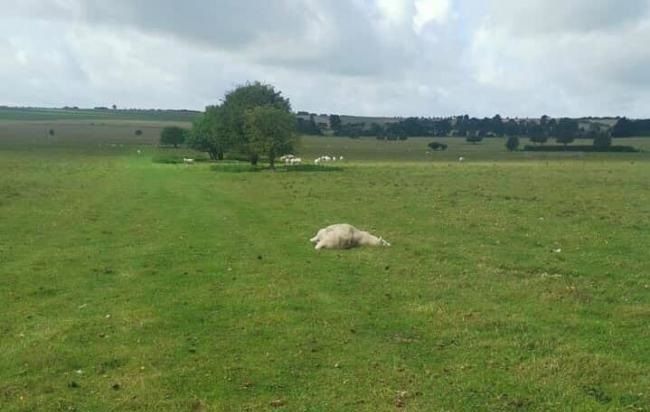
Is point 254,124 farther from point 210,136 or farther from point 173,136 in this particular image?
point 173,136

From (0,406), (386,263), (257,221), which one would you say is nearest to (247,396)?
(0,406)

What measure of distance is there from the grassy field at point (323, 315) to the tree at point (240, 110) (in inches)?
2085

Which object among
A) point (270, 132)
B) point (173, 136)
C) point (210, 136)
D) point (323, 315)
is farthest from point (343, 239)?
point (173, 136)

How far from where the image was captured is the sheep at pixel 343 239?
21125 mm

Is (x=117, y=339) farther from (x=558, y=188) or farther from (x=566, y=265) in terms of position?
(x=558, y=188)

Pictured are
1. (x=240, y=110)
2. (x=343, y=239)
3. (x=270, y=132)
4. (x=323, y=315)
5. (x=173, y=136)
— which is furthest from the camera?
(x=173, y=136)

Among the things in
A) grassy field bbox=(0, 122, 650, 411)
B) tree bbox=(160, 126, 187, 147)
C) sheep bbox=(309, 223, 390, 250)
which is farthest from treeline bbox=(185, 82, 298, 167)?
tree bbox=(160, 126, 187, 147)

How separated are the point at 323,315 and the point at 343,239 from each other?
26.0 ft

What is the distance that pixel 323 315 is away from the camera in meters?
13.3

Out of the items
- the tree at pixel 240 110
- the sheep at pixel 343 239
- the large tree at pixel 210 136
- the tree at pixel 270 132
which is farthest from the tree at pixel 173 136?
the sheep at pixel 343 239

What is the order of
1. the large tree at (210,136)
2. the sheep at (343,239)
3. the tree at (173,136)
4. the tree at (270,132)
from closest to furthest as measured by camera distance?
the sheep at (343,239) → the tree at (270,132) → the large tree at (210,136) → the tree at (173,136)

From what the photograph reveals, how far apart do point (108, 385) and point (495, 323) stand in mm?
6905

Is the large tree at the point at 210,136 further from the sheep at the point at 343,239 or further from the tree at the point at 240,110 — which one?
the sheep at the point at 343,239

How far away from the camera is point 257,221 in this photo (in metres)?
29.0
